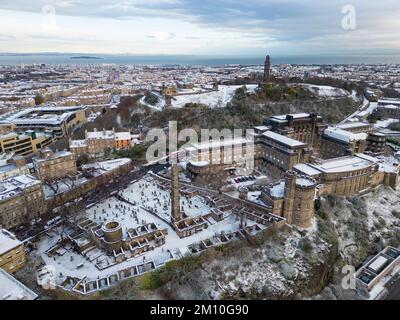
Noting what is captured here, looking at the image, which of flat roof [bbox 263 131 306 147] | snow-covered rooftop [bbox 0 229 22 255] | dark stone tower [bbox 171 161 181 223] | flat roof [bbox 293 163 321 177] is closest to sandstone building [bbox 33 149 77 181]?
snow-covered rooftop [bbox 0 229 22 255]

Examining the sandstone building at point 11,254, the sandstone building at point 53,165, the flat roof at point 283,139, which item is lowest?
the sandstone building at point 11,254

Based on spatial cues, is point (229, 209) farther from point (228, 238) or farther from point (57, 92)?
point (57, 92)

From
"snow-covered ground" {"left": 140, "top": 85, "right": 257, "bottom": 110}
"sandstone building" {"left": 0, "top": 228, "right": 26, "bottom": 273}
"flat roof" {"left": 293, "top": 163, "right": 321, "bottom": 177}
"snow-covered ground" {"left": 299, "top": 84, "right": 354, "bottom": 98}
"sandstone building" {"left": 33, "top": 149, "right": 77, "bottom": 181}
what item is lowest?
"sandstone building" {"left": 0, "top": 228, "right": 26, "bottom": 273}

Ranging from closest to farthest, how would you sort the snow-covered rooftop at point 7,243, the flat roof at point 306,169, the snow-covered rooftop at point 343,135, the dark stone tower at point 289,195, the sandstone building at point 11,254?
the sandstone building at point 11,254
the snow-covered rooftop at point 7,243
the dark stone tower at point 289,195
the flat roof at point 306,169
the snow-covered rooftop at point 343,135

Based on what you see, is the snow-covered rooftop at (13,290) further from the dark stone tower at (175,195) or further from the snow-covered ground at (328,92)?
the snow-covered ground at (328,92)

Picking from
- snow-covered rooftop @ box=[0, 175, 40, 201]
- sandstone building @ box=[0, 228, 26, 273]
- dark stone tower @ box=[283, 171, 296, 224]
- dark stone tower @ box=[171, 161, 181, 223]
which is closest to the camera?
sandstone building @ box=[0, 228, 26, 273]

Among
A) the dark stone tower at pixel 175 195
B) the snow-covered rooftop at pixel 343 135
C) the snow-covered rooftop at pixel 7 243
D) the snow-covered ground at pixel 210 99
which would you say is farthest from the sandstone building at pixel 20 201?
the snow-covered rooftop at pixel 343 135

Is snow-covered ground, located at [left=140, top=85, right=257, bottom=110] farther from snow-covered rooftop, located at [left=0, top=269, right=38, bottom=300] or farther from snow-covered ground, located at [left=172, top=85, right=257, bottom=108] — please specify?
snow-covered rooftop, located at [left=0, top=269, right=38, bottom=300]

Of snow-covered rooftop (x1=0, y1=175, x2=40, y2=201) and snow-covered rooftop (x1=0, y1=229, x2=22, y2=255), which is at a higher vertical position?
snow-covered rooftop (x1=0, y1=175, x2=40, y2=201)

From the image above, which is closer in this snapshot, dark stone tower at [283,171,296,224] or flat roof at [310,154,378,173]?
dark stone tower at [283,171,296,224]
